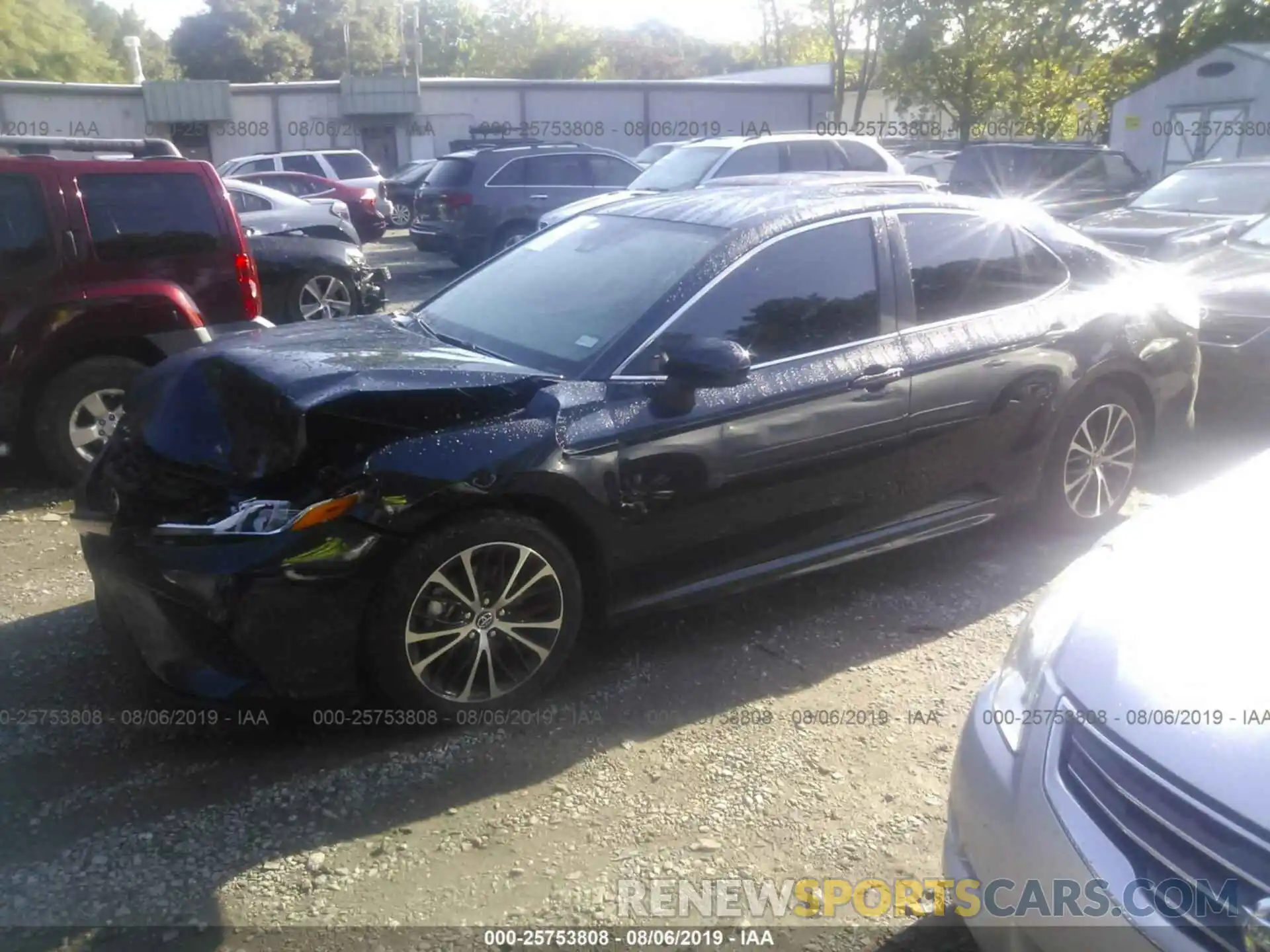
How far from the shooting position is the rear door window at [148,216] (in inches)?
241

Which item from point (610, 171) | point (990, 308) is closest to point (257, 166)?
point (610, 171)

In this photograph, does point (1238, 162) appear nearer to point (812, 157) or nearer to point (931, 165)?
point (812, 157)

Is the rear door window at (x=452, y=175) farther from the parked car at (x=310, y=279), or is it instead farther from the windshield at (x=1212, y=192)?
the windshield at (x=1212, y=192)

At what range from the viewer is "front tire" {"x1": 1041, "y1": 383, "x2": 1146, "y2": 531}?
198 inches

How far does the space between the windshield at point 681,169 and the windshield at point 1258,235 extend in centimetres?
586

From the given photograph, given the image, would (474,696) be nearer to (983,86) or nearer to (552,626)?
(552,626)

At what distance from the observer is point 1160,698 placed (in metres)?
2.20

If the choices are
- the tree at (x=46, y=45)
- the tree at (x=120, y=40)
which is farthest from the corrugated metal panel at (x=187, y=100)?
the tree at (x=120, y=40)

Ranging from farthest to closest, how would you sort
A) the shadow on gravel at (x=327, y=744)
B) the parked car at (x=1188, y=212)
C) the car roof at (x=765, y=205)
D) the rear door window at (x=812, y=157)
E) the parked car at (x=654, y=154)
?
the parked car at (x=654, y=154)
the rear door window at (x=812, y=157)
the parked car at (x=1188, y=212)
the car roof at (x=765, y=205)
the shadow on gravel at (x=327, y=744)

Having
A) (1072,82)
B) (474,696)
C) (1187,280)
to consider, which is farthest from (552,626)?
(1072,82)

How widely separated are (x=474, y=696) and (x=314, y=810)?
622mm

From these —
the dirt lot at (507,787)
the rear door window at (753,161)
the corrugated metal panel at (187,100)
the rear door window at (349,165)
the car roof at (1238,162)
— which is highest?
the corrugated metal panel at (187,100)

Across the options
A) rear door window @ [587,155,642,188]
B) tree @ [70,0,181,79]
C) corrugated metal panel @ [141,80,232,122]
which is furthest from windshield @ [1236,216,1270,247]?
tree @ [70,0,181,79]

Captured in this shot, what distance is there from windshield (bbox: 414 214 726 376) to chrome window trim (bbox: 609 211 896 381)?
0.10m
